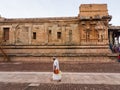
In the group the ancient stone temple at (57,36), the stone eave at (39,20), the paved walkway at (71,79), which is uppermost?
the stone eave at (39,20)

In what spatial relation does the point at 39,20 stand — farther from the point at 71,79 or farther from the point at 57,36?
the point at 71,79

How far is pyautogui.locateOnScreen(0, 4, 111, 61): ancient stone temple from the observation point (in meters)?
22.9

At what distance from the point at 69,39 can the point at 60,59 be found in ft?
11.7

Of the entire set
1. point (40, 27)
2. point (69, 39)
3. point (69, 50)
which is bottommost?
point (69, 50)

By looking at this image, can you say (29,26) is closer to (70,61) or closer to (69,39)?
(69,39)

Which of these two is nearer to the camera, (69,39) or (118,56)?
(118,56)

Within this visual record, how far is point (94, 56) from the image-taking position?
858 inches

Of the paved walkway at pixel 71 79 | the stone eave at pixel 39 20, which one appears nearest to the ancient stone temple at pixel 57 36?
the stone eave at pixel 39 20

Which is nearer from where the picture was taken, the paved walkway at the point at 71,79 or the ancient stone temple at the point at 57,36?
the paved walkway at the point at 71,79

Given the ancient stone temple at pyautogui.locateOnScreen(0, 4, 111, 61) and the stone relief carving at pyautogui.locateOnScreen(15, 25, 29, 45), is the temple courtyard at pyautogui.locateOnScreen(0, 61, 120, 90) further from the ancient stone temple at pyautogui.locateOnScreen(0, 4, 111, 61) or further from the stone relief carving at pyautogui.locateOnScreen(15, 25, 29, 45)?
the stone relief carving at pyautogui.locateOnScreen(15, 25, 29, 45)

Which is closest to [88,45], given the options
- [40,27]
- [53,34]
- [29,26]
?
[53,34]

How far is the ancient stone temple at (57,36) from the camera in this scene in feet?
75.1

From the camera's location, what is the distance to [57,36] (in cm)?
2416

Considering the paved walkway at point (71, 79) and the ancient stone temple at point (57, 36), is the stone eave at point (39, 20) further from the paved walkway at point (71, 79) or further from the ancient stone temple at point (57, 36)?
the paved walkway at point (71, 79)
